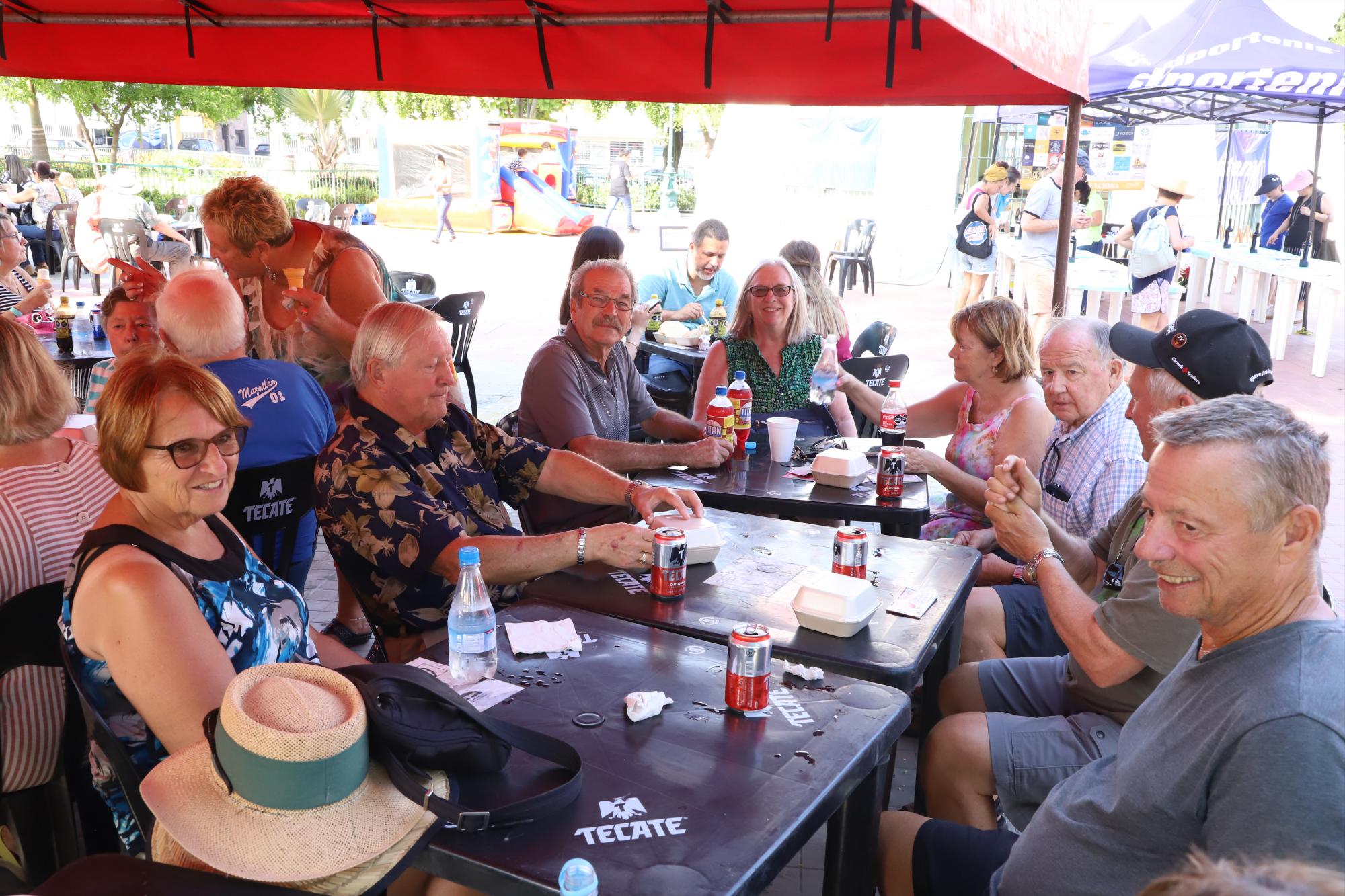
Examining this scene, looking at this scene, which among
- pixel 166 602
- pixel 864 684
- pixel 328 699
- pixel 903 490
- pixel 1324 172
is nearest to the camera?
pixel 328 699

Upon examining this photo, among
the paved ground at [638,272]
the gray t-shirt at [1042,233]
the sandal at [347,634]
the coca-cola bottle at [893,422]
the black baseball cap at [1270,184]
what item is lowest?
the sandal at [347,634]

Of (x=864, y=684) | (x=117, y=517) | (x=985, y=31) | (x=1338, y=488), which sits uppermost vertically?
(x=985, y=31)

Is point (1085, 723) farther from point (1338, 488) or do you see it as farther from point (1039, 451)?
point (1338, 488)

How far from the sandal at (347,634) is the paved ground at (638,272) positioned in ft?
0.81

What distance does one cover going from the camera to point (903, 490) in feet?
12.9

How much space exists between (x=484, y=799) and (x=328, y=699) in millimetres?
327

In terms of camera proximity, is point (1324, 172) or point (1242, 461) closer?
point (1242, 461)

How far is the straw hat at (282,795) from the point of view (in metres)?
1.58

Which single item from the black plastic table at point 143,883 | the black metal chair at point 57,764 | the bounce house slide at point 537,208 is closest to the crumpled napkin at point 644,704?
the black plastic table at point 143,883

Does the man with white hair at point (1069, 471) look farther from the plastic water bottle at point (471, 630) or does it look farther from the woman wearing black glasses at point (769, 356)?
the plastic water bottle at point (471, 630)

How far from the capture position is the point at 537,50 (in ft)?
19.1

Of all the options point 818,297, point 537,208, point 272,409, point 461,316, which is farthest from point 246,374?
point 537,208

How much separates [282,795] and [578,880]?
0.48 m

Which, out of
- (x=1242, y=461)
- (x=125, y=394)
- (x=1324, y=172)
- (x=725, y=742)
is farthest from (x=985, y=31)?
(x=1324, y=172)
